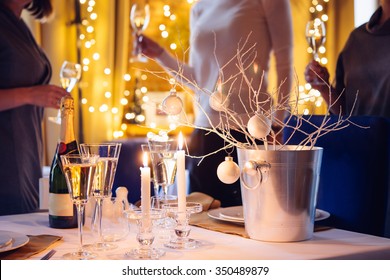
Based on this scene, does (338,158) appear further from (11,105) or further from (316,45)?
(11,105)

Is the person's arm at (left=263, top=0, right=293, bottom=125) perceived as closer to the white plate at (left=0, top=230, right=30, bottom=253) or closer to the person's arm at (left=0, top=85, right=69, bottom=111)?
the person's arm at (left=0, top=85, right=69, bottom=111)

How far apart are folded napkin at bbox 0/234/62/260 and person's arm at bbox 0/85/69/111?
863mm

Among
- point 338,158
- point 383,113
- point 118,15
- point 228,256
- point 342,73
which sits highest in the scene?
point 118,15

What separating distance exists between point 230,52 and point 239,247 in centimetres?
123

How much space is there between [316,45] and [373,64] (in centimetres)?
20

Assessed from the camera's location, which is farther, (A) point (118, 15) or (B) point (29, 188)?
(A) point (118, 15)

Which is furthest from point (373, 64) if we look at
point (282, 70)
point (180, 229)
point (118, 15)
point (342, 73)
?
point (118, 15)

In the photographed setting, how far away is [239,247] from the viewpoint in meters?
1.11

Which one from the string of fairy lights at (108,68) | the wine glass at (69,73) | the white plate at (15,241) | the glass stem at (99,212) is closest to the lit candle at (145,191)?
the glass stem at (99,212)

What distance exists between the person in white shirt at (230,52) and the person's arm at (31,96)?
0.36 meters

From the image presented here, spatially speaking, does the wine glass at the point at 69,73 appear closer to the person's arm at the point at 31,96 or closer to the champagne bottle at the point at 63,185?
the person's arm at the point at 31,96

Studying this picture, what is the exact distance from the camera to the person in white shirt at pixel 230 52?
7.20 ft

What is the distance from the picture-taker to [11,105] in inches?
79.4

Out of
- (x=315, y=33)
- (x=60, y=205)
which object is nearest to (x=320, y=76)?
(x=315, y=33)
